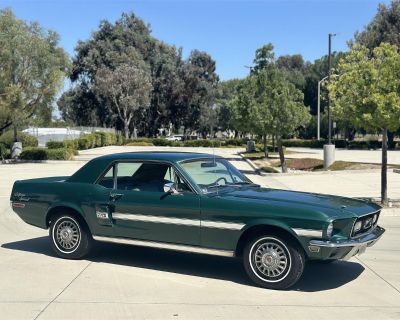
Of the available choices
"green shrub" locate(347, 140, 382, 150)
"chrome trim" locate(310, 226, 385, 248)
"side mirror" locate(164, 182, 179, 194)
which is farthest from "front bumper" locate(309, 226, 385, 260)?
"green shrub" locate(347, 140, 382, 150)

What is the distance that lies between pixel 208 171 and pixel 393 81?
7353 millimetres

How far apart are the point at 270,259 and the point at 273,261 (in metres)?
0.04

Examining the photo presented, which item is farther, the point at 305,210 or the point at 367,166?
the point at 367,166

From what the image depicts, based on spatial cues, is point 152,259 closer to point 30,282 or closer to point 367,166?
point 30,282

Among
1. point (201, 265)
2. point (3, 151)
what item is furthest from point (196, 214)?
point (3, 151)

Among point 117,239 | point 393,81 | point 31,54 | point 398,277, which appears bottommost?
point 398,277

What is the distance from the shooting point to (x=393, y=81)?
12633 millimetres

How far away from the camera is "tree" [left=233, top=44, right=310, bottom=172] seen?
24469mm

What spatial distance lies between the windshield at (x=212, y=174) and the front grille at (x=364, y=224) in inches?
67.3

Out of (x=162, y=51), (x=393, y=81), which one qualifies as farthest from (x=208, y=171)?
(x=162, y=51)

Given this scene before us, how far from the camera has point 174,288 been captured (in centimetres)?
626

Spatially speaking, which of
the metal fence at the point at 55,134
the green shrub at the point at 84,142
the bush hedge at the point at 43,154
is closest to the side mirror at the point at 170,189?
the bush hedge at the point at 43,154

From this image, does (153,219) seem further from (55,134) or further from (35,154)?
(55,134)

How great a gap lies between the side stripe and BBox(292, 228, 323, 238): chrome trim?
0.66 m
